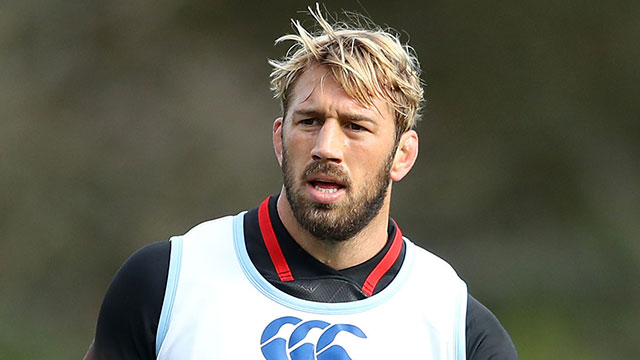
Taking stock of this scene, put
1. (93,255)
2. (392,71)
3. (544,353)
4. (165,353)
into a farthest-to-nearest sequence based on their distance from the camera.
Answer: (93,255) < (544,353) < (392,71) < (165,353)

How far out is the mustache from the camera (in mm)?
2684

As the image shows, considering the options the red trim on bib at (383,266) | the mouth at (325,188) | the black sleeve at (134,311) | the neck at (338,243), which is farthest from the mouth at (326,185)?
the black sleeve at (134,311)

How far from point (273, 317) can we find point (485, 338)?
2.06 ft

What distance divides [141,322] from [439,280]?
91 centimetres

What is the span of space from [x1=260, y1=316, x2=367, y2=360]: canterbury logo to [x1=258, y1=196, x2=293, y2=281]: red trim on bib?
14 cm

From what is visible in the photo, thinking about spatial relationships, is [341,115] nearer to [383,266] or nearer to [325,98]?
[325,98]

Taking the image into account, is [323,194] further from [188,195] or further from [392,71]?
[188,195]

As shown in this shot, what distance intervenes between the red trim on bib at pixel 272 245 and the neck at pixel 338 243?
0.14 ft

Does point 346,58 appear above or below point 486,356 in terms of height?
above

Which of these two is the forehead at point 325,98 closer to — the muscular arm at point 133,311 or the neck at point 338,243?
the neck at point 338,243

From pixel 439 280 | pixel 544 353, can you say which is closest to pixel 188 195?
pixel 544 353

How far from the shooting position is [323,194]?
107 inches

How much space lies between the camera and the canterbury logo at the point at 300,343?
270 centimetres

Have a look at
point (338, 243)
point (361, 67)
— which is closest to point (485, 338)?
point (338, 243)
